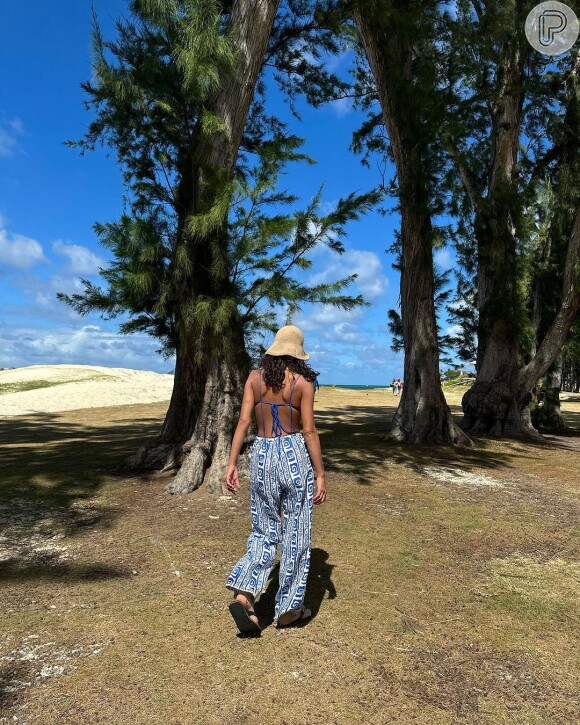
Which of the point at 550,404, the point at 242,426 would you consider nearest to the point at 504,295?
the point at 550,404

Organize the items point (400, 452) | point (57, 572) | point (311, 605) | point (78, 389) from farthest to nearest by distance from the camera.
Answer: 1. point (78, 389)
2. point (400, 452)
3. point (57, 572)
4. point (311, 605)

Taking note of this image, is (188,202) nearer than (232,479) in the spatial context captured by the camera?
No

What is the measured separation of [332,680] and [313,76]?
38.9ft

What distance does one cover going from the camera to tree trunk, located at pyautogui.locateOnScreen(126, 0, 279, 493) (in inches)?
287

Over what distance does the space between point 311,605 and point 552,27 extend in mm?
12456

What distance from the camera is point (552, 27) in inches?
451

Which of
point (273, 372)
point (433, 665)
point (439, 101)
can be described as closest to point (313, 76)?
point (439, 101)

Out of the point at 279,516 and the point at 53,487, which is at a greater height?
the point at 279,516

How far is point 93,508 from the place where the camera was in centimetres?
657

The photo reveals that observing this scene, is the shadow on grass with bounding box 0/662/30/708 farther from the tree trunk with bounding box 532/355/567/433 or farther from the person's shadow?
the tree trunk with bounding box 532/355/567/433

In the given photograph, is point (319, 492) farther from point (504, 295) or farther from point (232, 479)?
point (504, 295)

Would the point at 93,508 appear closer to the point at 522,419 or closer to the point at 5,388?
the point at 522,419

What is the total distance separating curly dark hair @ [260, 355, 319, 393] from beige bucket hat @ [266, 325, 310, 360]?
32mm

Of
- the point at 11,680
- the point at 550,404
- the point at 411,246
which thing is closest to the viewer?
the point at 11,680
